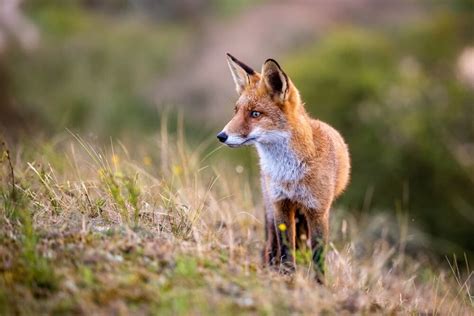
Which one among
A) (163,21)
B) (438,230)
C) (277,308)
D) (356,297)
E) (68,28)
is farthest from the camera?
(163,21)

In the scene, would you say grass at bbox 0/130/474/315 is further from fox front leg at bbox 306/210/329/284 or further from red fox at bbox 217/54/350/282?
red fox at bbox 217/54/350/282

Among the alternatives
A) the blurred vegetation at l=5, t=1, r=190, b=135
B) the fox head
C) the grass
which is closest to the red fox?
the fox head

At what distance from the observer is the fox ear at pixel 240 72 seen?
7078 mm

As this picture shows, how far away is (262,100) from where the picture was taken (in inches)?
274

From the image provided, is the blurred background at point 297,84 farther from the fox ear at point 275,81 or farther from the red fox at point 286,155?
the fox ear at point 275,81

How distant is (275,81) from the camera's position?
22.6ft

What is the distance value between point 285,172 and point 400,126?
48.6ft

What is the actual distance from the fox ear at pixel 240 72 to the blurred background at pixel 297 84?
19.4ft

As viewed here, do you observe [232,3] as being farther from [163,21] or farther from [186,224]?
[186,224]

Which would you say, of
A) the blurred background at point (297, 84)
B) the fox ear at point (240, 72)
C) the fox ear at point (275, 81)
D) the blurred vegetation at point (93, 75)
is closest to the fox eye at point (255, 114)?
the fox ear at point (275, 81)

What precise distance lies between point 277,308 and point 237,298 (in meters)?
0.32

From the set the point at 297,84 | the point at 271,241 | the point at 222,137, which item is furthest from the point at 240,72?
the point at 297,84

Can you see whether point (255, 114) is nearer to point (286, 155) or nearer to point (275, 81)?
point (275, 81)

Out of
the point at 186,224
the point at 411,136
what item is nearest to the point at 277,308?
the point at 186,224
